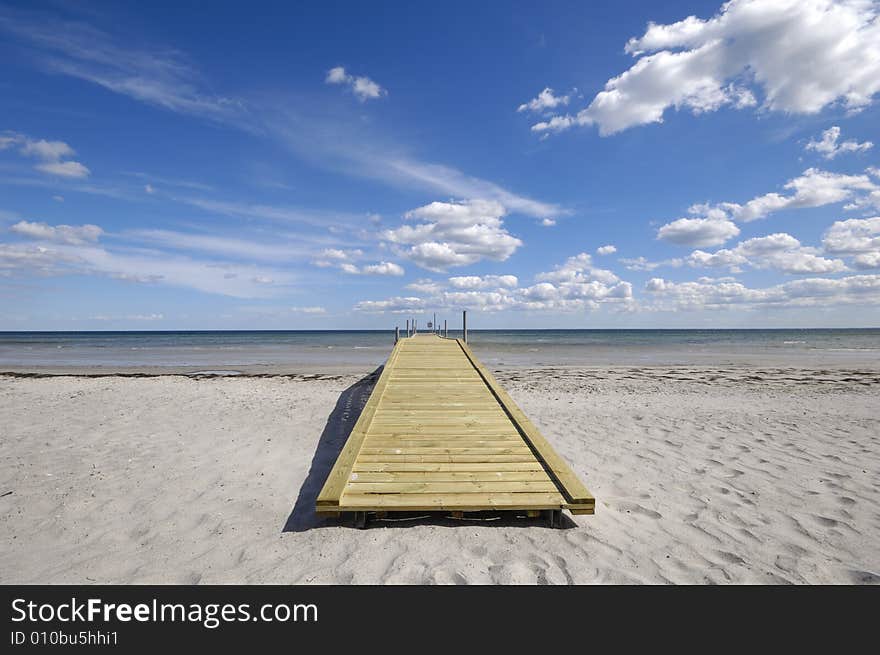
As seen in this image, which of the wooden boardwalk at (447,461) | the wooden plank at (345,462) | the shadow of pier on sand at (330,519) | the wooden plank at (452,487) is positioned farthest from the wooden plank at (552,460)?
the wooden plank at (345,462)

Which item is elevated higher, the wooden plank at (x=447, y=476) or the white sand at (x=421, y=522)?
the wooden plank at (x=447, y=476)

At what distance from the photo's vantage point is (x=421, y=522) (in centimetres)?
462

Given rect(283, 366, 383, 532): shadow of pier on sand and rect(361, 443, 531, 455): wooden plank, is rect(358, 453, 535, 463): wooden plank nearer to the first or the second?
rect(361, 443, 531, 455): wooden plank

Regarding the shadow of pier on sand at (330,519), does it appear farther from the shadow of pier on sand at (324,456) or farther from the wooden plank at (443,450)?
the wooden plank at (443,450)

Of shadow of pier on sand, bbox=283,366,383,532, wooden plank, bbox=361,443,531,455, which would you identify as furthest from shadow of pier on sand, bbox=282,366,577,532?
wooden plank, bbox=361,443,531,455

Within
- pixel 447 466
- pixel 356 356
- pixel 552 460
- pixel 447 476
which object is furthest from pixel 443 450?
pixel 356 356

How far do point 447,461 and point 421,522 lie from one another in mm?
1047

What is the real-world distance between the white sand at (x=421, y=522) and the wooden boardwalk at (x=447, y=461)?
1.04 feet

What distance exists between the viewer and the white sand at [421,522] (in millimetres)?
3850

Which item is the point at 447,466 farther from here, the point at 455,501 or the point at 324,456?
the point at 324,456
